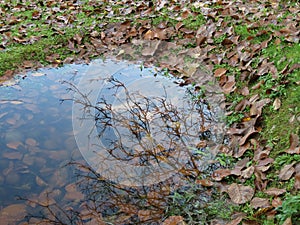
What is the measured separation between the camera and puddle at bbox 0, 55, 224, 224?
2557mm

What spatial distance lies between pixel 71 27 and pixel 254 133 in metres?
2.66

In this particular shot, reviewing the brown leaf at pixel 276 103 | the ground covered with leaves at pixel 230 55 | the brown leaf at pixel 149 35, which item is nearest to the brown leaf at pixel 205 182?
the ground covered with leaves at pixel 230 55

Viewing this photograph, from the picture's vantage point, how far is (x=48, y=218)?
8.13 ft

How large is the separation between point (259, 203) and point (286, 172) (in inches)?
9.8

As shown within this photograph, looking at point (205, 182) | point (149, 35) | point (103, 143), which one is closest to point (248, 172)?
point (205, 182)

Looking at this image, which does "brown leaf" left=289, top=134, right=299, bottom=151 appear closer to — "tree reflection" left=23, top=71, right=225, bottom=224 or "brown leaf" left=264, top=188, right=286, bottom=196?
"brown leaf" left=264, top=188, right=286, bottom=196

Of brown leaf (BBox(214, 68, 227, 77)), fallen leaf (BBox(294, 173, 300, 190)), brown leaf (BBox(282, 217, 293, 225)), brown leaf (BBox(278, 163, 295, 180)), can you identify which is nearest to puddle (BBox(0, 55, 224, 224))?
brown leaf (BBox(214, 68, 227, 77))

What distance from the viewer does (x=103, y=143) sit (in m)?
3.01

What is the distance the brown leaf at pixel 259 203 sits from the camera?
2196 millimetres

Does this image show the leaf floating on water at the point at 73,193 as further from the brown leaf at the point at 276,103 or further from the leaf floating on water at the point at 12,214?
the brown leaf at the point at 276,103

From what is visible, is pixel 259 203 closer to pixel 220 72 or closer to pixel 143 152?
pixel 143 152

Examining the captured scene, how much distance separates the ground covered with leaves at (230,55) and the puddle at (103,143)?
20 cm

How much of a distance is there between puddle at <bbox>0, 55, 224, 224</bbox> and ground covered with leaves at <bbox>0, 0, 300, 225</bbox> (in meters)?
0.20

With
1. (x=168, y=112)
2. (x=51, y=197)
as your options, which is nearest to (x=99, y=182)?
(x=51, y=197)
